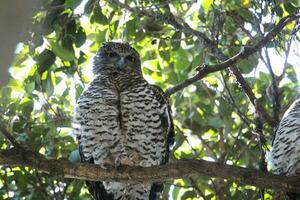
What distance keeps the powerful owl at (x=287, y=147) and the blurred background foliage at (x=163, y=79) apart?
0.18 meters

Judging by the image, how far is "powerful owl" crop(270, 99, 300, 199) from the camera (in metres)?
3.66

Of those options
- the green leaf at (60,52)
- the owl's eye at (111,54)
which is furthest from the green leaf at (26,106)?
the owl's eye at (111,54)

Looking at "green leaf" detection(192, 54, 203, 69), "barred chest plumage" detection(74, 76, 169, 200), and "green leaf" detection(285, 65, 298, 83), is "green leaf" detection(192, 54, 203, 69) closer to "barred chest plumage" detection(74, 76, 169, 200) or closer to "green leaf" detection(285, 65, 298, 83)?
"barred chest plumage" detection(74, 76, 169, 200)

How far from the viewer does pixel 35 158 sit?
103 inches

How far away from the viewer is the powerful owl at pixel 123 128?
3.60m

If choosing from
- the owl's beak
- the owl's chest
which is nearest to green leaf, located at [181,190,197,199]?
the owl's chest

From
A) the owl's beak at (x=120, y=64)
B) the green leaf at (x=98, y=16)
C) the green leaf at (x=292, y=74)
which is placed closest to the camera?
the green leaf at (x=98, y=16)

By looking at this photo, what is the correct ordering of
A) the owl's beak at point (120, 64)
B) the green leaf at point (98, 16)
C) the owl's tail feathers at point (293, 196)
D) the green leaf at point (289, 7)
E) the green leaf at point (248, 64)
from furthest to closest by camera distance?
the owl's beak at point (120, 64) → the green leaf at point (248, 64) → the green leaf at point (98, 16) → the green leaf at point (289, 7) → the owl's tail feathers at point (293, 196)

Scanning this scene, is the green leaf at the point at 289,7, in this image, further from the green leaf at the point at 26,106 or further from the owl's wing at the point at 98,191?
the green leaf at the point at 26,106

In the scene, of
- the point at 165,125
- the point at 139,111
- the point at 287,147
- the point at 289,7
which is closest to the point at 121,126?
the point at 139,111

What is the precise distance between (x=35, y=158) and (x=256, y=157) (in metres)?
2.67

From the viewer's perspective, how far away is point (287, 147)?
3.71 meters

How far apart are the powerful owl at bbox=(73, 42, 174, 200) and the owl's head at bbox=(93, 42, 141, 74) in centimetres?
36

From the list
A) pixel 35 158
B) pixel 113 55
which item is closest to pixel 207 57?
pixel 113 55
